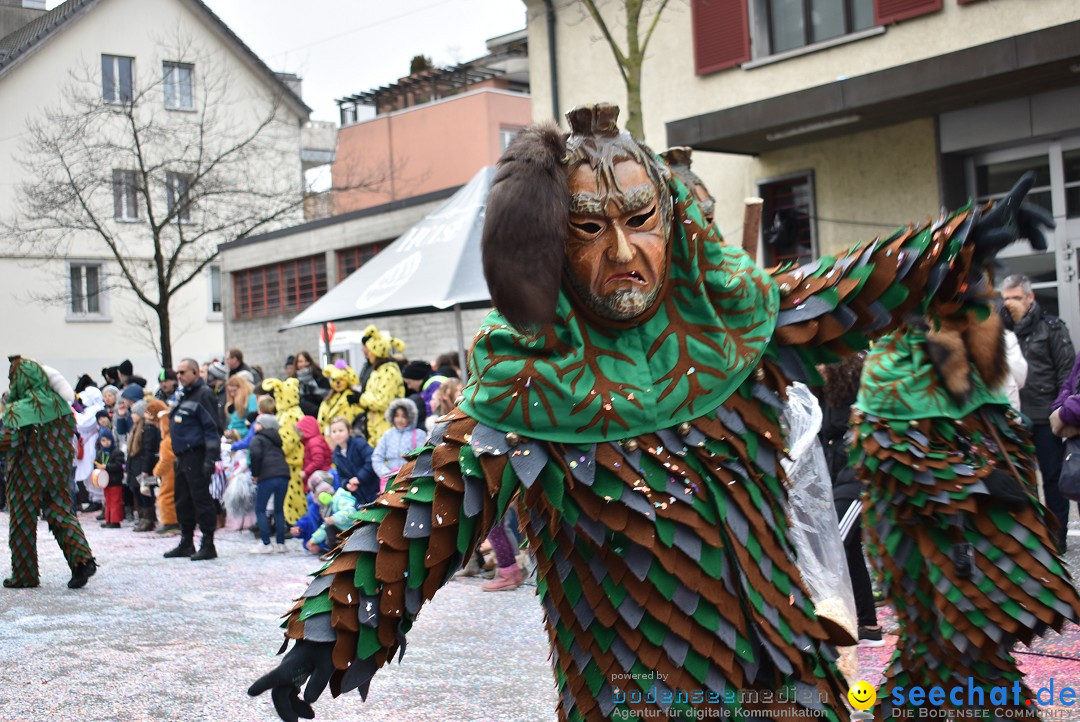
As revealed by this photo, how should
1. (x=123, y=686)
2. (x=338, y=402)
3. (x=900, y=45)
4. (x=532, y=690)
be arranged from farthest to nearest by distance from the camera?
(x=900, y=45) → (x=338, y=402) → (x=123, y=686) → (x=532, y=690)

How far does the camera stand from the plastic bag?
4.77m

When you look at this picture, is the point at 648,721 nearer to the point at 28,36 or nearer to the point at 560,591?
the point at 560,591

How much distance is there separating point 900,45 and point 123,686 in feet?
35.5

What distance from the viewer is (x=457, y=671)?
241 inches

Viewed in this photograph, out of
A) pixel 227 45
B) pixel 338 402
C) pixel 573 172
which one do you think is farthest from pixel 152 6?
pixel 573 172

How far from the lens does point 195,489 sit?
10.4 metres

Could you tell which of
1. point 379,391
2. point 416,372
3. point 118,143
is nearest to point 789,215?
point 416,372

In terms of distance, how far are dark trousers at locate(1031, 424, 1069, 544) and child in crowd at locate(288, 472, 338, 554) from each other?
17.7ft

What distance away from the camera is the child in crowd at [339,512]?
9203 mm

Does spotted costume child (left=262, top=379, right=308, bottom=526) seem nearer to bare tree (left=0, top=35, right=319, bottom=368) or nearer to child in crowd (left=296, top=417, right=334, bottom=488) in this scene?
child in crowd (left=296, top=417, right=334, bottom=488)

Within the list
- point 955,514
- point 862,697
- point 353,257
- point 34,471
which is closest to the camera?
point 955,514

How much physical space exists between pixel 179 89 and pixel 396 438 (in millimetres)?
24828

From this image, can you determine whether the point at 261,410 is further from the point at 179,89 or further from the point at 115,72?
the point at 115,72

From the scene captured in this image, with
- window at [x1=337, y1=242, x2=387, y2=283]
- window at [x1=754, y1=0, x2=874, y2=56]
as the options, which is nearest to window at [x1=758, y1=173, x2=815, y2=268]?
window at [x1=754, y1=0, x2=874, y2=56]
